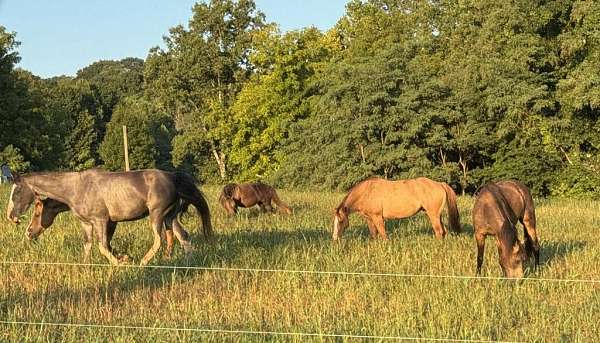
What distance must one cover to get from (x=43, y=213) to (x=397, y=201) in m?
7.23

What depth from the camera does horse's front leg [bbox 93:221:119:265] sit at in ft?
31.9

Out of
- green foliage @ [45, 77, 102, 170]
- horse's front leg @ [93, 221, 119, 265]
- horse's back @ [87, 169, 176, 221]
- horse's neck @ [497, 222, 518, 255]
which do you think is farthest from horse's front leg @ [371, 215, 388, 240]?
green foliage @ [45, 77, 102, 170]

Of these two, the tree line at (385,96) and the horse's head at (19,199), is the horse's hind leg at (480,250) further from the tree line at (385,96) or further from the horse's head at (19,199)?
the tree line at (385,96)

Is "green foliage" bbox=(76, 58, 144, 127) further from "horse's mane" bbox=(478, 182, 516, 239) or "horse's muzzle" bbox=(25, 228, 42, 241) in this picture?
"horse's mane" bbox=(478, 182, 516, 239)

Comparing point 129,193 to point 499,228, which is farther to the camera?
point 129,193

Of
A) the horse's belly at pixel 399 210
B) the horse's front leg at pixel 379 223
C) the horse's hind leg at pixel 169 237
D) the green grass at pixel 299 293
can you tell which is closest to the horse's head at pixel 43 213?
the green grass at pixel 299 293

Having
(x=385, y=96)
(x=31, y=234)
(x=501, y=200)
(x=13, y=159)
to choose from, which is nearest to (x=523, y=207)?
(x=501, y=200)

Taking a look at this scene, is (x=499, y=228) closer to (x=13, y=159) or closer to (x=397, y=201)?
(x=397, y=201)

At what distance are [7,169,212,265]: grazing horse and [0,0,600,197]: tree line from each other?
26064 mm

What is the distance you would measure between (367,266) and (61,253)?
5.37 metres

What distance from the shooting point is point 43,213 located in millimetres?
11320

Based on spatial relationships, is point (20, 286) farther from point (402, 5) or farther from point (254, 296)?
point (402, 5)

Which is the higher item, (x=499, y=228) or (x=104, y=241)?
(x=499, y=228)

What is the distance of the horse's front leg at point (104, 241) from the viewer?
9719 mm
